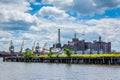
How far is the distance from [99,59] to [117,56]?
1222cm

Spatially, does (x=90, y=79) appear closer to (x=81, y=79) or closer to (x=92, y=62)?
(x=81, y=79)

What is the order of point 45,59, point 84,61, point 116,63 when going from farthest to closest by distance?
point 45,59, point 84,61, point 116,63

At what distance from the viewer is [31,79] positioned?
62719 millimetres

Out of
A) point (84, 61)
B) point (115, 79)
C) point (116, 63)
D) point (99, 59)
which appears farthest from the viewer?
point (84, 61)

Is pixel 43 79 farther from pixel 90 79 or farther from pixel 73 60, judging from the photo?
pixel 73 60

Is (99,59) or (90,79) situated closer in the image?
(90,79)

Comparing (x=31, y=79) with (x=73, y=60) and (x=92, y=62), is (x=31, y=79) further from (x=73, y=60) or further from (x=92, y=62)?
(x=73, y=60)

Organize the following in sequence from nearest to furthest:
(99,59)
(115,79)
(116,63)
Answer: (115,79)
(116,63)
(99,59)

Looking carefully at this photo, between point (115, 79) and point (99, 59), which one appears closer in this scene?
point (115, 79)

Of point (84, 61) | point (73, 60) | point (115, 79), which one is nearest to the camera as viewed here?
point (115, 79)

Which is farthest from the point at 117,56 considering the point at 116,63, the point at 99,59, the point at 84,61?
the point at 84,61

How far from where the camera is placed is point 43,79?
6262cm

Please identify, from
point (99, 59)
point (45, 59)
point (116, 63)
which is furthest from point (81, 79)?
point (45, 59)

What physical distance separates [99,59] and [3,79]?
275ft
